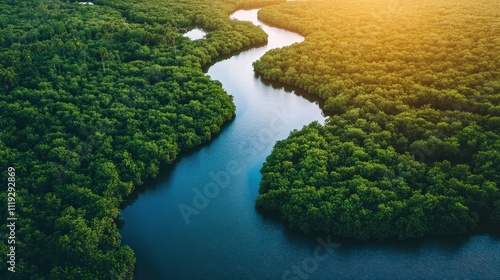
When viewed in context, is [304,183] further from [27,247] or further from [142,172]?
[27,247]

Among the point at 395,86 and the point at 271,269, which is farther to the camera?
the point at 395,86

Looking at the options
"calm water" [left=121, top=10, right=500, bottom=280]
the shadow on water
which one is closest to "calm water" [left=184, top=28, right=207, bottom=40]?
the shadow on water

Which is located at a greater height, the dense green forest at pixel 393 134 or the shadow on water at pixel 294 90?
the dense green forest at pixel 393 134

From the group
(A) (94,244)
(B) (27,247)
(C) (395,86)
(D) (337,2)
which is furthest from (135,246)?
(D) (337,2)

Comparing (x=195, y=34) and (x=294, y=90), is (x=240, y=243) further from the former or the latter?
(x=195, y=34)

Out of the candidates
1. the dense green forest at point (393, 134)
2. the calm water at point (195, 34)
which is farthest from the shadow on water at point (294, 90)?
the calm water at point (195, 34)

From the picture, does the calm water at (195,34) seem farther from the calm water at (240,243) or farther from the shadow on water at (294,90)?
the calm water at (240,243)
